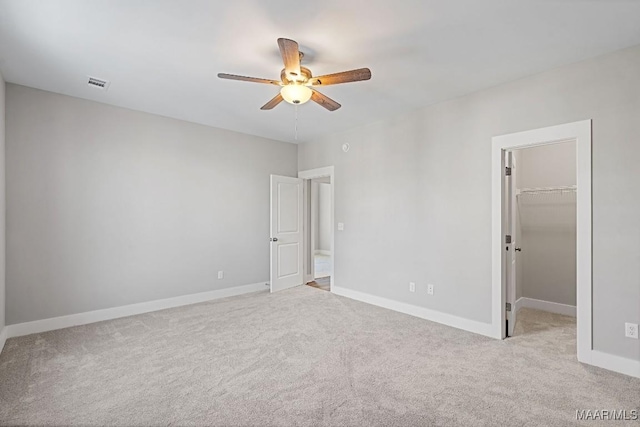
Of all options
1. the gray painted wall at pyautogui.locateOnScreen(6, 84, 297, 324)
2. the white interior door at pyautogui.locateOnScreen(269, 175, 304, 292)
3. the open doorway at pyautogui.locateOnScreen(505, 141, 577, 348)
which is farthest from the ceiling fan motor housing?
the open doorway at pyautogui.locateOnScreen(505, 141, 577, 348)

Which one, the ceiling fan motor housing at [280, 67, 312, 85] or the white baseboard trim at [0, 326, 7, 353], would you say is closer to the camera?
the ceiling fan motor housing at [280, 67, 312, 85]

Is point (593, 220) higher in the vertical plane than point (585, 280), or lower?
higher

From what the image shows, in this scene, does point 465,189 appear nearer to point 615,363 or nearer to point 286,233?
point 615,363

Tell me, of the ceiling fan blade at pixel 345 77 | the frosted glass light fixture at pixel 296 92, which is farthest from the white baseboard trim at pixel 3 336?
the ceiling fan blade at pixel 345 77

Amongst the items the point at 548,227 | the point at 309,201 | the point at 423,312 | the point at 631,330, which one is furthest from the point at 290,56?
the point at 548,227

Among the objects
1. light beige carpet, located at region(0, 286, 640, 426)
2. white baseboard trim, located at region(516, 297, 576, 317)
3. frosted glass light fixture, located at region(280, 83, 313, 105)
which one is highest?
frosted glass light fixture, located at region(280, 83, 313, 105)

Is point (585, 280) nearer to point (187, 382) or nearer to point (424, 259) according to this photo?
point (424, 259)

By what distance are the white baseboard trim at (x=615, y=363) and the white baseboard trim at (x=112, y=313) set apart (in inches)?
174

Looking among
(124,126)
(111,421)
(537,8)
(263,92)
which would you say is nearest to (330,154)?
(263,92)

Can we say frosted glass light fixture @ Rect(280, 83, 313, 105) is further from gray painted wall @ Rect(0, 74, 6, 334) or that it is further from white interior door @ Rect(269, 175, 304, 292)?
gray painted wall @ Rect(0, 74, 6, 334)

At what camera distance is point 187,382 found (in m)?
2.44

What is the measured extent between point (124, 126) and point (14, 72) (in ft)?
3.69

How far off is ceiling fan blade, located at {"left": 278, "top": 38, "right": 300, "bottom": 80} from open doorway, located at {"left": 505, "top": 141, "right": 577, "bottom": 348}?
3.11 metres

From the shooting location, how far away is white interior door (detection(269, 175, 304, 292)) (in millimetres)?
5328
